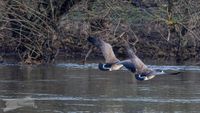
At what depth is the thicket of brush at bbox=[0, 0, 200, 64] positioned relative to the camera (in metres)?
18.8

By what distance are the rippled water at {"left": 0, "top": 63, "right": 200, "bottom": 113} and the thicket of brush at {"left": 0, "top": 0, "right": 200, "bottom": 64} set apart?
91 centimetres

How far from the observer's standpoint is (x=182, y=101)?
12945mm

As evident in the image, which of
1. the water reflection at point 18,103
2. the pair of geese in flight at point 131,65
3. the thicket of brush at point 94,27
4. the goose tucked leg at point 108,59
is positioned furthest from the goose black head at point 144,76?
the thicket of brush at point 94,27

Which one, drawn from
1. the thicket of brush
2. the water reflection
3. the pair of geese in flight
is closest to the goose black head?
the pair of geese in flight

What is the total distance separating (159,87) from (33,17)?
517cm

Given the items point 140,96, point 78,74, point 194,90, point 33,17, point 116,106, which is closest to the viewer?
point 116,106

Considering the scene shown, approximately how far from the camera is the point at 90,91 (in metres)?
14.0

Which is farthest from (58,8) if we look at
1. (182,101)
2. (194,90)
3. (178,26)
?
(182,101)

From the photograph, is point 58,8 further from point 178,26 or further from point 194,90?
point 194,90

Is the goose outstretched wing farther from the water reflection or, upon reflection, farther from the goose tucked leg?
the water reflection

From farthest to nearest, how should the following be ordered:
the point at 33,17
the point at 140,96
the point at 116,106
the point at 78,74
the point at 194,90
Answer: the point at 33,17 < the point at 78,74 < the point at 194,90 < the point at 140,96 < the point at 116,106

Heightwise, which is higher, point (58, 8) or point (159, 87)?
point (58, 8)

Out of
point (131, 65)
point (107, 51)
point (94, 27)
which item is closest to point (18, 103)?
point (131, 65)

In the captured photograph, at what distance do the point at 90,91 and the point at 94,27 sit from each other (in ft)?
19.2
